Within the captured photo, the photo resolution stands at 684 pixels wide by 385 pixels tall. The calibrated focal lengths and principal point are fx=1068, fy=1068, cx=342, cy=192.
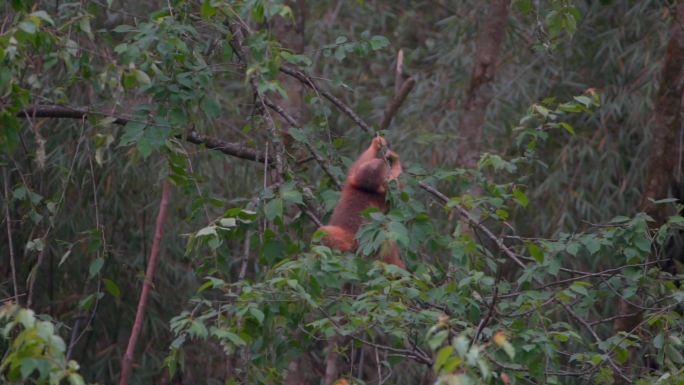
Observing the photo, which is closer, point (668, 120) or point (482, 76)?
point (668, 120)

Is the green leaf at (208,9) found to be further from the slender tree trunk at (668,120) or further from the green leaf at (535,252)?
the slender tree trunk at (668,120)

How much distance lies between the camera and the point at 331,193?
5.07 m

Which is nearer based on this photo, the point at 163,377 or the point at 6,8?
the point at 6,8

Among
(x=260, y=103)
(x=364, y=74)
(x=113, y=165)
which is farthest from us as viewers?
(x=364, y=74)

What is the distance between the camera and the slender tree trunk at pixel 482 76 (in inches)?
292

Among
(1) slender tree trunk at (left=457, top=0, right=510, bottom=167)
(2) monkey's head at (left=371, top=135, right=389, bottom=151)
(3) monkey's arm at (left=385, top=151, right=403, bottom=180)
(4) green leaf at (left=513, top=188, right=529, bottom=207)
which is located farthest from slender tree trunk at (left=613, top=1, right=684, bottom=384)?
(4) green leaf at (left=513, top=188, right=529, bottom=207)

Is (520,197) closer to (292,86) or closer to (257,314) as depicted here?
(257,314)

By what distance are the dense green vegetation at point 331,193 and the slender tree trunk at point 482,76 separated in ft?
0.05

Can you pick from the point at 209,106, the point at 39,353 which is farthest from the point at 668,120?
the point at 39,353

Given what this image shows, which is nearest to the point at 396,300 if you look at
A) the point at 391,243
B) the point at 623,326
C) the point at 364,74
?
the point at 391,243

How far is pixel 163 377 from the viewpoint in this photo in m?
8.34

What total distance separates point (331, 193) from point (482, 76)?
107 inches

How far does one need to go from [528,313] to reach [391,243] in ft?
2.48

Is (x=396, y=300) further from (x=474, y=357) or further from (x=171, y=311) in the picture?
(x=171, y=311)
